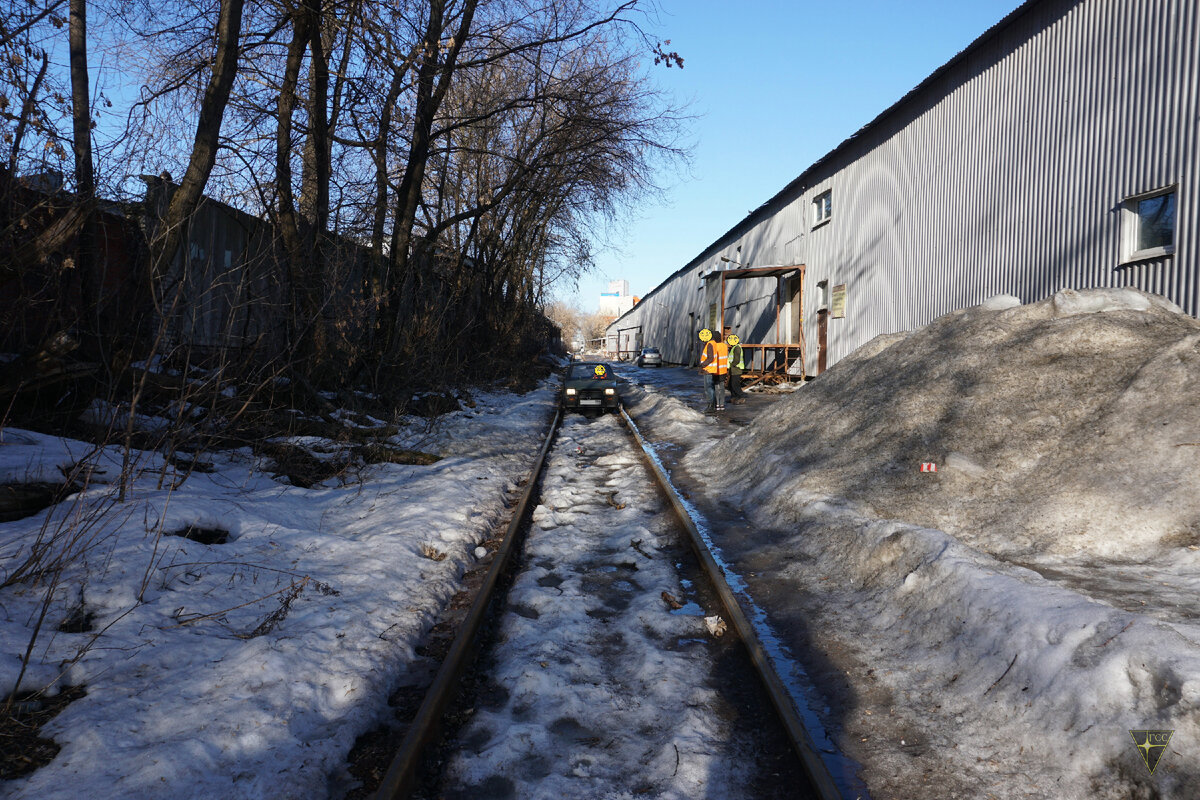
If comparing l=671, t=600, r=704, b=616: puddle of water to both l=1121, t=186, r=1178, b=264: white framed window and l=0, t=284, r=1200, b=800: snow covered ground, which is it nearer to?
l=0, t=284, r=1200, b=800: snow covered ground

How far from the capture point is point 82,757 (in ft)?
8.93

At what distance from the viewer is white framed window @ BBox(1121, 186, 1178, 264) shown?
9387 mm

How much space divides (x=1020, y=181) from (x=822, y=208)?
9958 mm

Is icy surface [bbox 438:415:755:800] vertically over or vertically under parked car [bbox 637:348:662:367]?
under

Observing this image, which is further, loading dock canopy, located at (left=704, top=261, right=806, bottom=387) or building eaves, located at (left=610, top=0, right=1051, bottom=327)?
loading dock canopy, located at (left=704, top=261, right=806, bottom=387)

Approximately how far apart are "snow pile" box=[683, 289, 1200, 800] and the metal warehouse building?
7.33 feet

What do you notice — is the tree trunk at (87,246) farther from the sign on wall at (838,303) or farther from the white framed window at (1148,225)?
the sign on wall at (838,303)

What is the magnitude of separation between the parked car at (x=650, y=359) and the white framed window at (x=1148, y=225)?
39.3 meters

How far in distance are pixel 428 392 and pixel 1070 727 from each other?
13.8m

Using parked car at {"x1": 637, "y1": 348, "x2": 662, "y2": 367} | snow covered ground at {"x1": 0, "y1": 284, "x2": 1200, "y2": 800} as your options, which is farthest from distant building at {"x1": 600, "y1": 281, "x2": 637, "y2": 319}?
A: snow covered ground at {"x1": 0, "y1": 284, "x2": 1200, "y2": 800}

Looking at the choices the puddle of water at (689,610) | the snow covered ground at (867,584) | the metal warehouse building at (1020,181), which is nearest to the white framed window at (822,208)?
the metal warehouse building at (1020,181)

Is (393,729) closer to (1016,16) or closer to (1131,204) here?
(1131,204)

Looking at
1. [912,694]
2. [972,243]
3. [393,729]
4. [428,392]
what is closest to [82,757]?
[393,729]

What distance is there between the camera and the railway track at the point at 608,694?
3.00m
